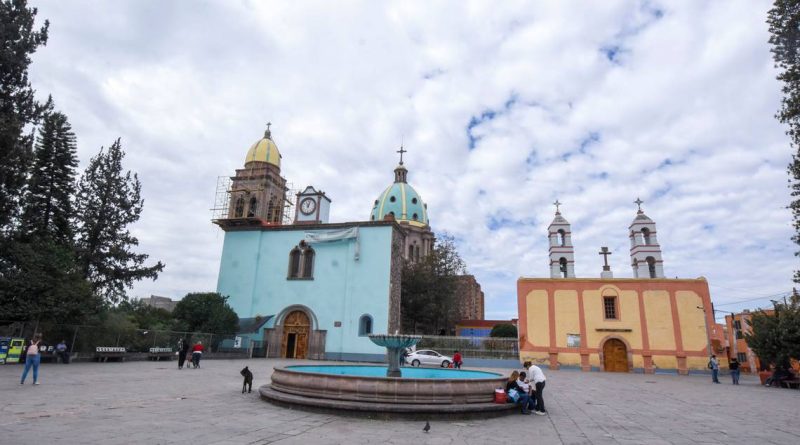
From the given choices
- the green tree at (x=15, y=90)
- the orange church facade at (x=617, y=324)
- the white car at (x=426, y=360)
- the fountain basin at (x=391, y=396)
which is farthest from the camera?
the orange church facade at (x=617, y=324)

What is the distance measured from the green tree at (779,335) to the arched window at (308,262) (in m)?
23.4

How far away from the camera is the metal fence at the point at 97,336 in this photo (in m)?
17.2

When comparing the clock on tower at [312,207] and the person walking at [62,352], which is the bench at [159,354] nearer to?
the person walking at [62,352]

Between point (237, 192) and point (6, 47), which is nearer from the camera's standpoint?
point (6, 47)

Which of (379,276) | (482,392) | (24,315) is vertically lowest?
(482,392)

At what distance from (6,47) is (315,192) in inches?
740

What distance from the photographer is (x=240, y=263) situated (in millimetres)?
29766

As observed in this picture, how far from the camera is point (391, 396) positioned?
7.94 m

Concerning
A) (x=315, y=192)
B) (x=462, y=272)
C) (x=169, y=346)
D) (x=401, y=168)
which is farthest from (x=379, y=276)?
(x=401, y=168)

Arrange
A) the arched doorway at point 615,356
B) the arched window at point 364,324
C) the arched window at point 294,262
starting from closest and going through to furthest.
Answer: the arched doorway at point 615,356
the arched window at point 364,324
the arched window at point 294,262

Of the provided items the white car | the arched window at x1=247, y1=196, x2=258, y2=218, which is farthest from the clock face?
the white car

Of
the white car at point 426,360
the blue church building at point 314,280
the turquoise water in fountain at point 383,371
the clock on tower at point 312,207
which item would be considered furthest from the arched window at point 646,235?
the clock on tower at point 312,207

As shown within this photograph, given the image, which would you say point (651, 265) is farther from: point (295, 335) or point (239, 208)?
point (239, 208)

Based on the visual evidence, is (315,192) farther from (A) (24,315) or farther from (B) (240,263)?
(A) (24,315)
